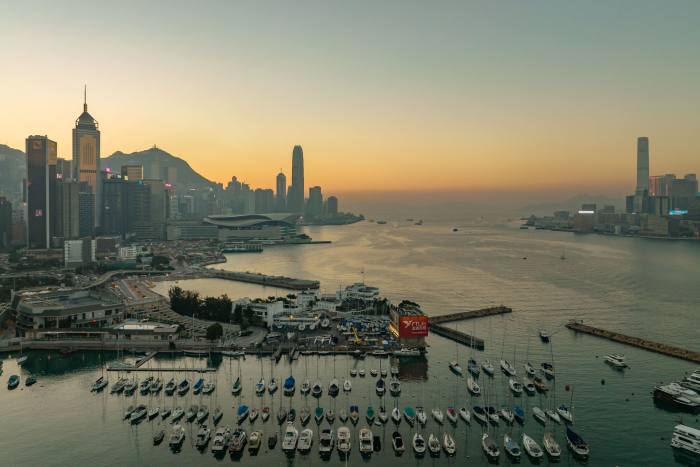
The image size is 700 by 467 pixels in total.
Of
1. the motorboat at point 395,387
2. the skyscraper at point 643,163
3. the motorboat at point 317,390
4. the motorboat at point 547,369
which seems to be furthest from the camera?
the skyscraper at point 643,163

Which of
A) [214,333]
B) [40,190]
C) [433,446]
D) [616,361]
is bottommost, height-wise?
[433,446]

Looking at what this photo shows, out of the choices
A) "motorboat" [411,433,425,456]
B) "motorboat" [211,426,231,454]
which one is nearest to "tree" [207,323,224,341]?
"motorboat" [211,426,231,454]

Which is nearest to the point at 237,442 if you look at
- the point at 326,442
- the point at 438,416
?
the point at 326,442

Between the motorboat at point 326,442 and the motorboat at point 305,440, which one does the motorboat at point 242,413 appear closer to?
the motorboat at point 305,440

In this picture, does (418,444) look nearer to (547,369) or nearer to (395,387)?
(395,387)

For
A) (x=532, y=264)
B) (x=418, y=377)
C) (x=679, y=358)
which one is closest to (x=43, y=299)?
(x=418, y=377)

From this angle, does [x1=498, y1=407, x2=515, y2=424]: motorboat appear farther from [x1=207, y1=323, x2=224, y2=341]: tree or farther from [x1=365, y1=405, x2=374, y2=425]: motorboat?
[x1=207, y1=323, x2=224, y2=341]: tree

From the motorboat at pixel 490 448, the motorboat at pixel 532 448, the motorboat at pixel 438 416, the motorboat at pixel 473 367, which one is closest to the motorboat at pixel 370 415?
the motorboat at pixel 438 416
